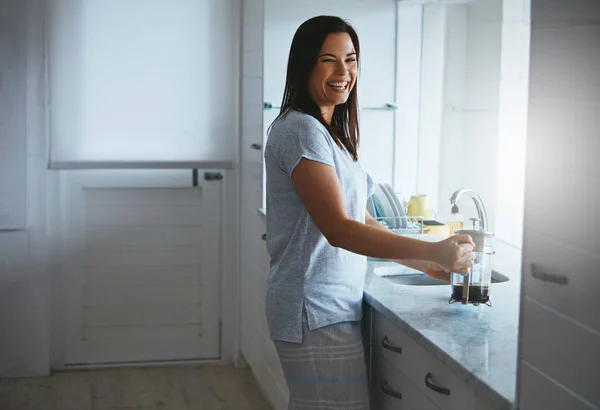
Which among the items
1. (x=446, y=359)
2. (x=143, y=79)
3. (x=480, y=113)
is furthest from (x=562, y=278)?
(x=143, y=79)

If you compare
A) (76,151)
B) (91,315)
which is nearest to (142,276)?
(91,315)

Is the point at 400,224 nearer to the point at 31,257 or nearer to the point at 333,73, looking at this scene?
the point at 333,73

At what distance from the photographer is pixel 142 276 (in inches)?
169

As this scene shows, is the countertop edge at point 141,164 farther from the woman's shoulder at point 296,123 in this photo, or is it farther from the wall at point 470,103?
the woman's shoulder at point 296,123

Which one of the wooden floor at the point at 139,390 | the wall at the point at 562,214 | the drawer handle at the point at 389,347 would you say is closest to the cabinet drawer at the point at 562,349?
the wall at the point at 562,214

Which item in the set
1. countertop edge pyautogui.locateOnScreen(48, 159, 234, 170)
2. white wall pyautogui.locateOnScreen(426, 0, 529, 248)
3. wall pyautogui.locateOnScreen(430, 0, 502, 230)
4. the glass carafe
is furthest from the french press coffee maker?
countertop edge pyautogui.locateOnScreen(48, 159, 234, 170)

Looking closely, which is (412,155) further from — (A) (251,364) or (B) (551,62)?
(B) (551,62)

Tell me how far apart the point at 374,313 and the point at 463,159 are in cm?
132

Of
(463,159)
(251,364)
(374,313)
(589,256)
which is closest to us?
(589,256)

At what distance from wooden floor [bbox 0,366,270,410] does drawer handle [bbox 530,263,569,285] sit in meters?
2.63

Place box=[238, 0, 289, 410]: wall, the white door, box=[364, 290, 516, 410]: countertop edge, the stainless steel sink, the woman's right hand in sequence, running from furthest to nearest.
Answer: the white door, box=[238, 0, 289, 410]: wall, the stainless steel sink, the woman's right hand, box=[364, 290, 516, 410]: countertop edge

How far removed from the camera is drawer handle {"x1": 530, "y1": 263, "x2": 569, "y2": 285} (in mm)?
1250

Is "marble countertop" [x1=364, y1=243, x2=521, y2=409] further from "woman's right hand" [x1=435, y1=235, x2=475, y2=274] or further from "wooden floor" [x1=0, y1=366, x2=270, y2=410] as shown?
"wooden floor" [x1=0, y1=366, x2=270, y2=410]

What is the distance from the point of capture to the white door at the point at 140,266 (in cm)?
423
